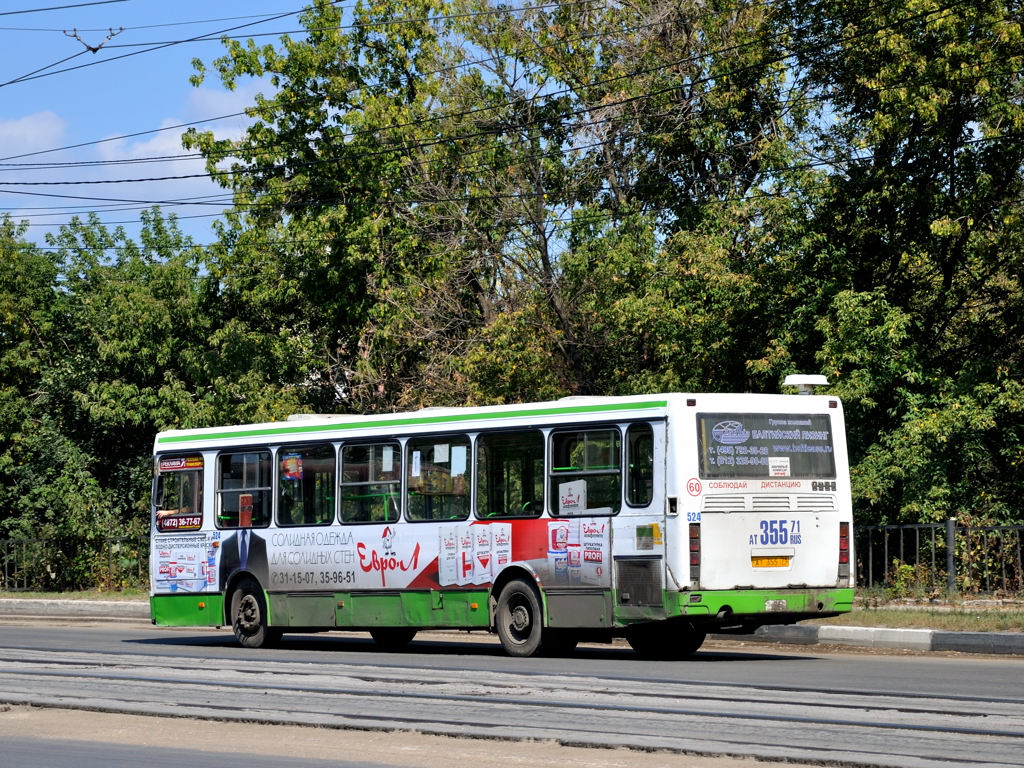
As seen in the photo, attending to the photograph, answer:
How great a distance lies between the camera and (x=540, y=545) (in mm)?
17297

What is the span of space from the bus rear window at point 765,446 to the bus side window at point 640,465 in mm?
528

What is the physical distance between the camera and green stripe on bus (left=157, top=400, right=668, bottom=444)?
54.9ft

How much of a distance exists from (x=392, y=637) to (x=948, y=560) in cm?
802

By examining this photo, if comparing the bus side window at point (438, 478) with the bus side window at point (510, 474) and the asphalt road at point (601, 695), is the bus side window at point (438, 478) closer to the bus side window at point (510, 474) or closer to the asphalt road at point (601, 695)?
the bus side window at point (510, 474)

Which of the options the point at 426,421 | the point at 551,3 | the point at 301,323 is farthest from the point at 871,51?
the point at 301,323

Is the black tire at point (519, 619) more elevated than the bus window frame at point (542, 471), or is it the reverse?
the bus window frame at point (542, 471)

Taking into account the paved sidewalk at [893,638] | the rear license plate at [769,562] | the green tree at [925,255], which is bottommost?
the paved sidewalk at [893,638]

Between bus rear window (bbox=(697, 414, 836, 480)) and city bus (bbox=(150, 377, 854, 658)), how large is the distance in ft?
0.07

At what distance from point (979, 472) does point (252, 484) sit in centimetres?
1215

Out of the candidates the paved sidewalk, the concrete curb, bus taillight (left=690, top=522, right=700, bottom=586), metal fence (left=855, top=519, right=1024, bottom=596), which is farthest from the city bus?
the concrete curb

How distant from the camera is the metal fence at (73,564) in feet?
118

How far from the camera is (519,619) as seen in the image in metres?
17.6

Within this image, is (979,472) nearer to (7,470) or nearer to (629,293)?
(629,293)

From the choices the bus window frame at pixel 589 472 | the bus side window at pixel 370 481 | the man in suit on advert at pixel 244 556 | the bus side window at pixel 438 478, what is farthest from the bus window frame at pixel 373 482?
the bus window frame at pixel 589 472
